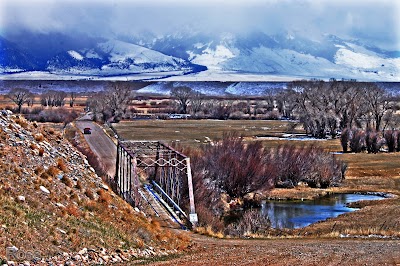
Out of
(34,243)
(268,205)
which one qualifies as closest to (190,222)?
(34,243)

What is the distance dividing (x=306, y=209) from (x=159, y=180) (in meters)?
11.8

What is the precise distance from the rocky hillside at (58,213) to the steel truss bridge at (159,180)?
17.7 ft

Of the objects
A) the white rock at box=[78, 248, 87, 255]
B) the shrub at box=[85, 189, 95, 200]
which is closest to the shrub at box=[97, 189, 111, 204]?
the shrub at box=[85, 189, 95, 200]

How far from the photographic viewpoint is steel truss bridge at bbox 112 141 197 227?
31.6 meters

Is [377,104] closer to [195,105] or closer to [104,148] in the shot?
[104,148]

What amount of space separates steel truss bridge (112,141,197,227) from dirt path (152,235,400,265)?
4658 mm

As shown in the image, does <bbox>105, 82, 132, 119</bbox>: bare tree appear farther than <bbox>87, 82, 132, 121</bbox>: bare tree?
Yes

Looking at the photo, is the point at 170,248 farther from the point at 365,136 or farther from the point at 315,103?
the point at 315,103

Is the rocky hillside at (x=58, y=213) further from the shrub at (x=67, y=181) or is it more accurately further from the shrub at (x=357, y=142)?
the shrub at (x=357, y=142)

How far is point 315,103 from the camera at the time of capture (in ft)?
419

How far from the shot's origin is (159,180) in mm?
45344

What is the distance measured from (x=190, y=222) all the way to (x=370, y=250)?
8.47 meters

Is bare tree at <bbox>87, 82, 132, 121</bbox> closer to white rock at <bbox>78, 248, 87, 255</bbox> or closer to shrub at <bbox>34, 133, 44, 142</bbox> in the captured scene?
shrub at <bbox>34, 133, 44, 142</bbox>

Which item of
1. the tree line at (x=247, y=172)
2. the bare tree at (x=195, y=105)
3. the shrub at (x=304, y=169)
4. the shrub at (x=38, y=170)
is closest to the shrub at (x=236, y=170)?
the tree line at (x=247, y=172)
